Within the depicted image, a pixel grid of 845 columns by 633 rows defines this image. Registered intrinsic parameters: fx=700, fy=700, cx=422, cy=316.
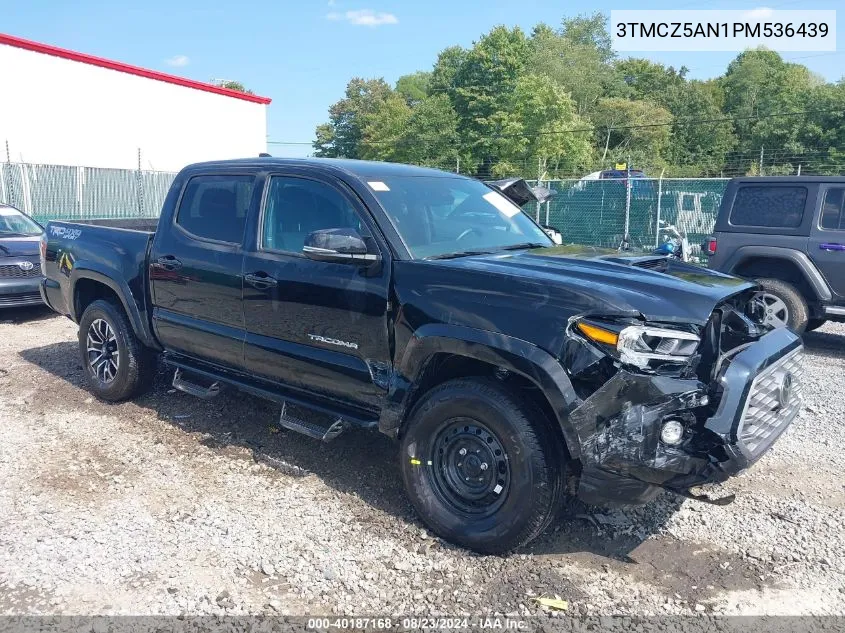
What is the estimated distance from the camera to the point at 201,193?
197 inches

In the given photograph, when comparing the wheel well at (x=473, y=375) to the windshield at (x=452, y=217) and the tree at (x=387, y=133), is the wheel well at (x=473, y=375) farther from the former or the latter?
the tree at (x=387, y=133)

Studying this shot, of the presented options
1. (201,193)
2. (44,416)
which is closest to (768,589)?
(201,193)

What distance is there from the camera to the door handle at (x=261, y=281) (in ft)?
14.0

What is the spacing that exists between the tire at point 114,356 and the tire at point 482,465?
2.76 metres

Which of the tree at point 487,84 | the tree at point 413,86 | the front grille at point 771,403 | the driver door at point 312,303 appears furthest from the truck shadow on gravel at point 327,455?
the tree at point 413,86

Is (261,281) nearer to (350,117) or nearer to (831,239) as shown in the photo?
(831,239)

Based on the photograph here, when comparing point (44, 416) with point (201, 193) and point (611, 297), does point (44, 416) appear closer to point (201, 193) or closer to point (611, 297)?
point (201, 193)

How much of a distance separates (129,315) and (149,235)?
0.64m

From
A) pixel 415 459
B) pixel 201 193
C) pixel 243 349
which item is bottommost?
pixel 415 459

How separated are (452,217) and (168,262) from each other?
6.91 feet

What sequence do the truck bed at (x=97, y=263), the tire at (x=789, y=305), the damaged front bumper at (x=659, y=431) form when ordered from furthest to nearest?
the tire at (x=789, y=305) < the truck bed at (x=97, y=263) < the damaged front bumper at (x=659, y=431)

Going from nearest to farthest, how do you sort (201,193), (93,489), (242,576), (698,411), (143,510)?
1. (698,411)
2. (242,576)
3. (143,510)
4. (93,489)
5. (201,193)

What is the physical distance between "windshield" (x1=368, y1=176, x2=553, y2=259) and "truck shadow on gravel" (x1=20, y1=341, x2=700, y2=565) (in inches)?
57.0

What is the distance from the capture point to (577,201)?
15930mm
